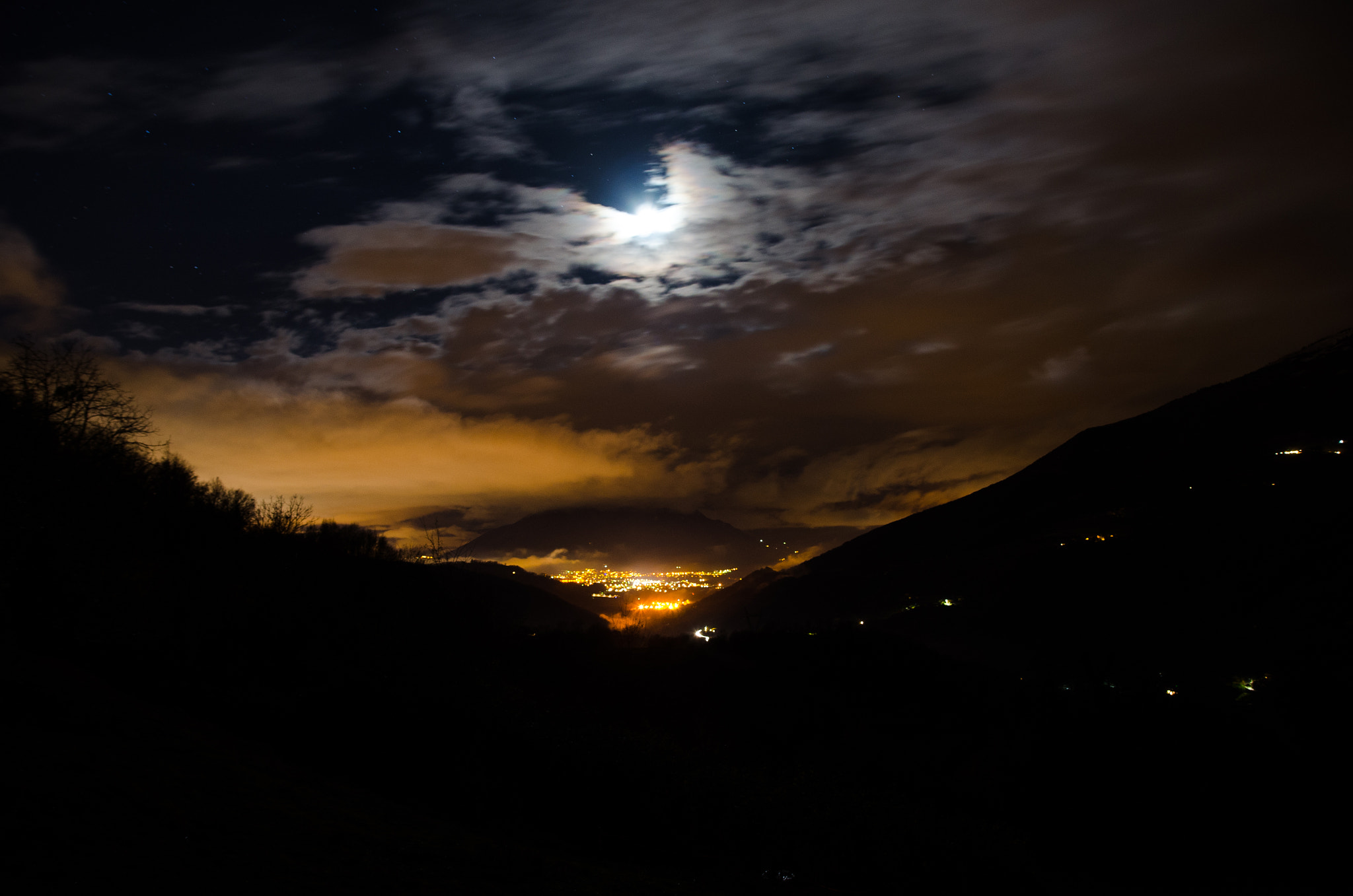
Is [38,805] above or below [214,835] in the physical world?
above

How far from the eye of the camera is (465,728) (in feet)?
80.4

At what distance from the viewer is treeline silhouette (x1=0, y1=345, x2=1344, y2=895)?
11.6 meters

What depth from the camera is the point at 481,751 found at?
898 inches

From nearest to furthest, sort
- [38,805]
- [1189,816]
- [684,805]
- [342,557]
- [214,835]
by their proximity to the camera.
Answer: [38,805], [214,835], [684,805], [1189,816], [342,557]

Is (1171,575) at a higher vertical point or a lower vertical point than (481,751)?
lower

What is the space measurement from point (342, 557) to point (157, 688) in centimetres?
4435

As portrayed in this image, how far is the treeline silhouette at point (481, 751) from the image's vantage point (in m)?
11.6

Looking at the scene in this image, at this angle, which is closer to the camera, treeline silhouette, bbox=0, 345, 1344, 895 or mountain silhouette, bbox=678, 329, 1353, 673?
treeline silhouette, bbox=0, 345, 1344, 895

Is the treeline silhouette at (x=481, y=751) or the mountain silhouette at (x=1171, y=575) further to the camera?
the mountain silhouette at (x=1171, y=575)

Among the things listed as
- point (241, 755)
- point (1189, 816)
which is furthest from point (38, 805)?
point (1189, 816)

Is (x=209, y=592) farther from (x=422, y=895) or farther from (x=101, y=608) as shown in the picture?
(x=422, y=895)

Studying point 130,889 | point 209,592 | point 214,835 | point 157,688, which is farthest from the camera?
point 209,592

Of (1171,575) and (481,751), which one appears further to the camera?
(1171,575)

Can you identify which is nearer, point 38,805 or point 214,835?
point 38,805
